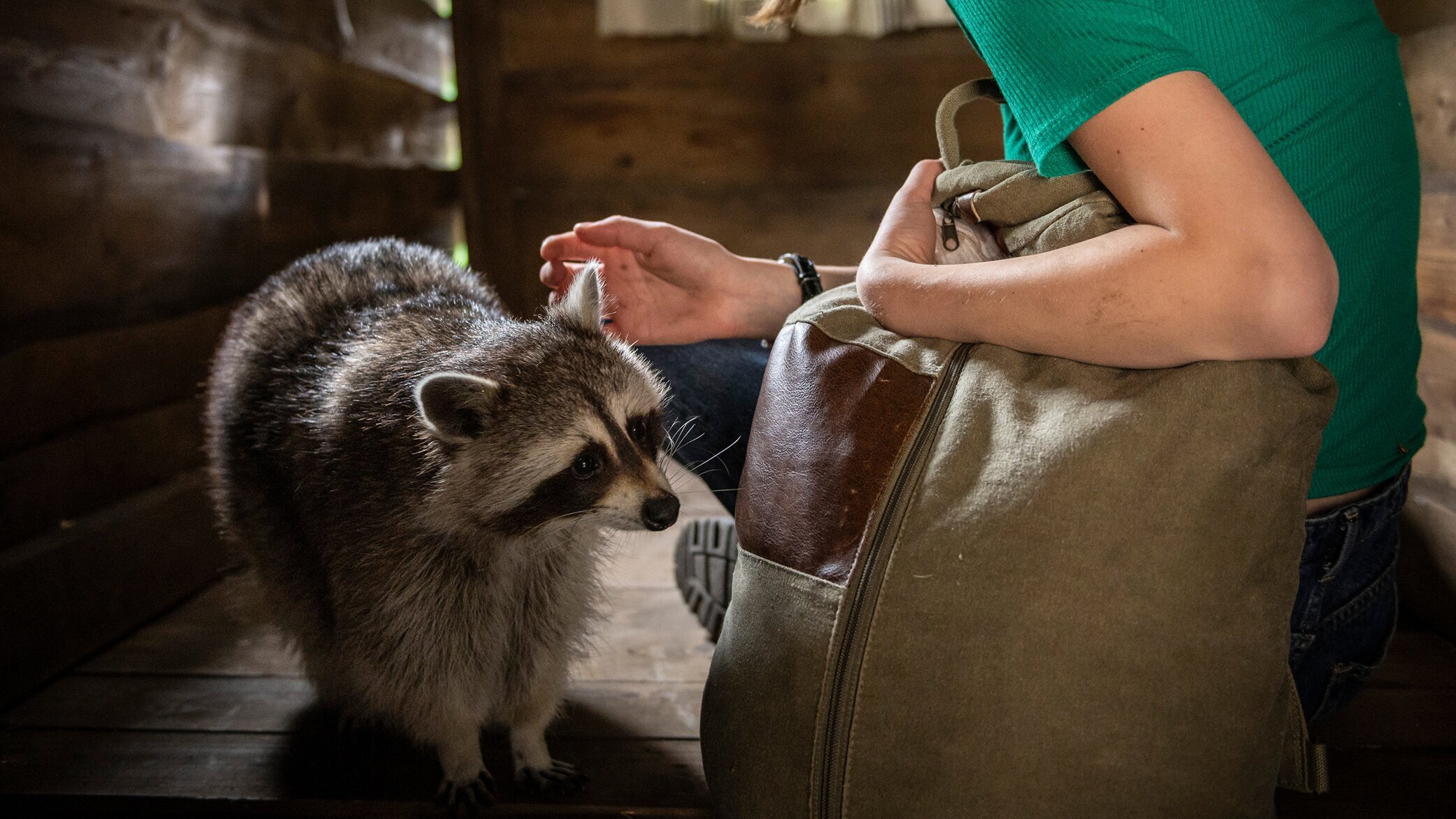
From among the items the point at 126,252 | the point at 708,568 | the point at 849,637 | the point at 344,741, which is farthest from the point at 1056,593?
the point at 126,252

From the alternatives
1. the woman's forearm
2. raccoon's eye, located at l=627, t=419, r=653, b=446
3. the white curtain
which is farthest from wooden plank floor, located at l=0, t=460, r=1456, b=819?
the white curtain

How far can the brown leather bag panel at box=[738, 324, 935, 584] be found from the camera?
0.94 m

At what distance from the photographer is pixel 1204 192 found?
82 centimetres

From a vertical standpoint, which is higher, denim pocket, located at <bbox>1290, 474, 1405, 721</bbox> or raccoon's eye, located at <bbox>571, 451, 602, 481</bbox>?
raccoon's eye, located at <bbox>571, 451, 602, 481</bbox>

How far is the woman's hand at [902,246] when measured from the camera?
1.04 meters

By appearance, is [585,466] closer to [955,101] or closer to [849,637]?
[849,637]

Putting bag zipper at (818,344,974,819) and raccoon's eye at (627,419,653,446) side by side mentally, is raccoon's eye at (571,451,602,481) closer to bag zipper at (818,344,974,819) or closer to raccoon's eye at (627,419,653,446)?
raccoon's eye at (627,419,653,446)

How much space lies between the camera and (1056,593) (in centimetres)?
86

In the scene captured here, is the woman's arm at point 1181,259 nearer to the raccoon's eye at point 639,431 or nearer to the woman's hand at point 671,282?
the raccoon's eye at point 639,431

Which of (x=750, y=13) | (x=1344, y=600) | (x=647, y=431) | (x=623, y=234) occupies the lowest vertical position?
(x=1344, y=600)

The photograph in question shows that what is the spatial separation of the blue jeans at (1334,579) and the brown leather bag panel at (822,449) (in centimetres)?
33

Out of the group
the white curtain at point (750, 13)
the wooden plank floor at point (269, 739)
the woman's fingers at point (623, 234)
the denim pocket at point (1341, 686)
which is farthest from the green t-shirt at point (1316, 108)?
the white curtain at point (750, 13)

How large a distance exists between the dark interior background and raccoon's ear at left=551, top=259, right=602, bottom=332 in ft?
3.06

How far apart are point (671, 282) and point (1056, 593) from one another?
919 millimetres
